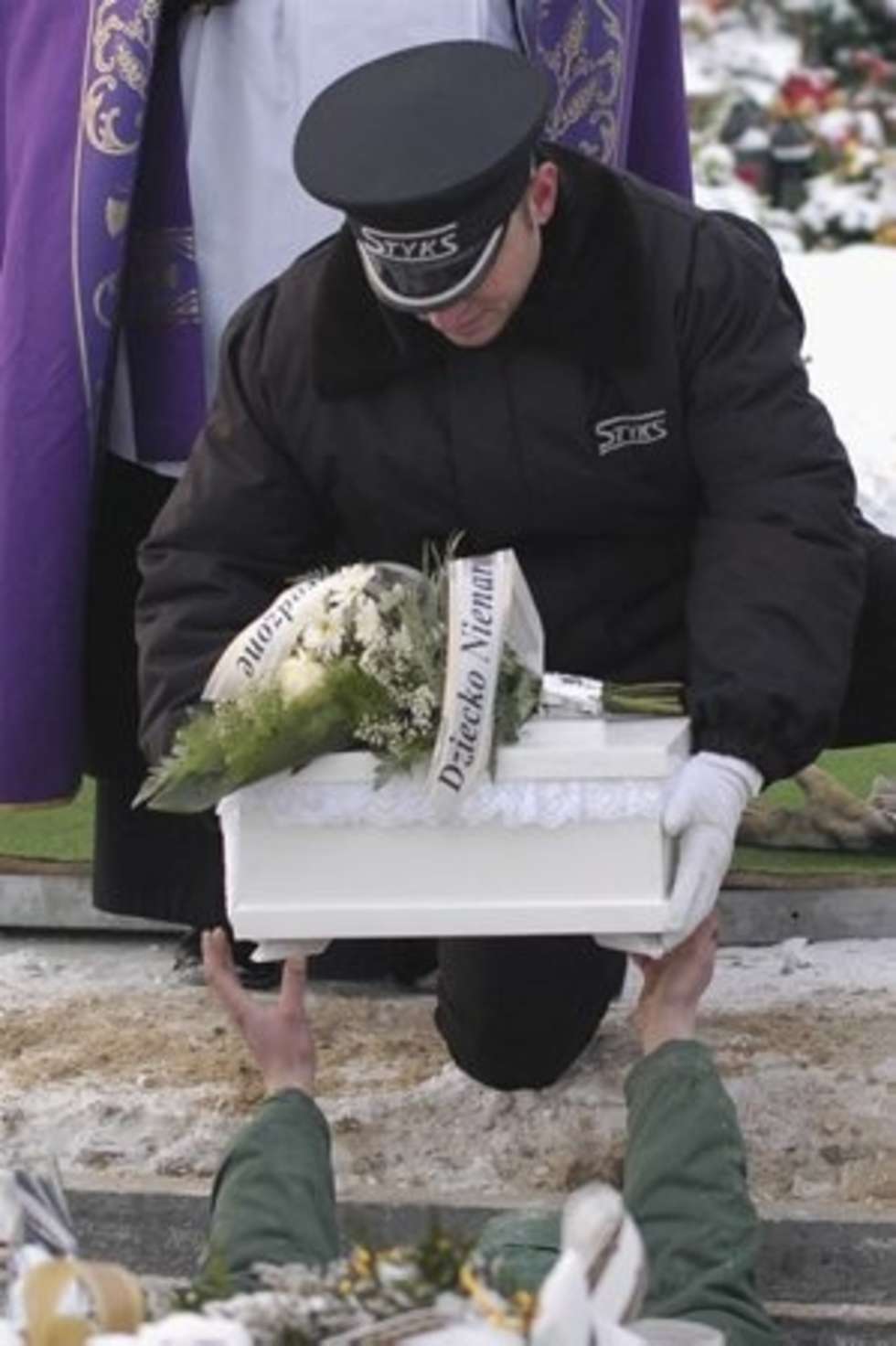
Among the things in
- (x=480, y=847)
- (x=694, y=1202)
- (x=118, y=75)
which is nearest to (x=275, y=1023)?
(x=480, y=847)

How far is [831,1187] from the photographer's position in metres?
4.39

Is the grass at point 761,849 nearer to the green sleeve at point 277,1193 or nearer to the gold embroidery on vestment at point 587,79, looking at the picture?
the gold embroidery on vestment at point 587,79

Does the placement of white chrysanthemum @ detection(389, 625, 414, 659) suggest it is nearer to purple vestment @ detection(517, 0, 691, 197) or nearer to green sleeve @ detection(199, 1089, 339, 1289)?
green sleeve @ detection(199, 1089, 339, 1289)

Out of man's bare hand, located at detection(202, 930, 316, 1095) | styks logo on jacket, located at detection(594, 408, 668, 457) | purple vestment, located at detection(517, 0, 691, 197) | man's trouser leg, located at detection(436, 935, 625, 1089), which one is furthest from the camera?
purple vestment, located at detection(517, 0, 691, 197)

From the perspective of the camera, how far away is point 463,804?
4.00m

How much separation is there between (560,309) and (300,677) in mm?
532

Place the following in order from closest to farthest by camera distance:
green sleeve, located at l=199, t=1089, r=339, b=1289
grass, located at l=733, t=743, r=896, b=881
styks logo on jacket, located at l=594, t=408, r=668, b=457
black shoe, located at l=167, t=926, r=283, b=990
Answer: green sleeve, located at l=199, t=1089, r=339, b=1289, styks logo on jacket, located at l=594, t=408, r=668, b=457, black shoe, located at l=167, t=926, r=283, b=990, grass, located at l=733, t=743, r=896, b=881

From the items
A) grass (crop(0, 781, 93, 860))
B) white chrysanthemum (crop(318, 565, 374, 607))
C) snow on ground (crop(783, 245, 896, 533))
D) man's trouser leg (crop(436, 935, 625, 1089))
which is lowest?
grass (crop(0, 781, 93, 860))

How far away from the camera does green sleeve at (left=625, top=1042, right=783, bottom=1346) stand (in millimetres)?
3574

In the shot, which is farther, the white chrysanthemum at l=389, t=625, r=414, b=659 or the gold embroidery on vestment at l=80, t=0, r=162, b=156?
the gold embroidery on vestment at l=80, t=0, r=162, b=156

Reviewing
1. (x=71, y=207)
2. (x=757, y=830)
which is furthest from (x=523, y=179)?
(x=757, y=830)

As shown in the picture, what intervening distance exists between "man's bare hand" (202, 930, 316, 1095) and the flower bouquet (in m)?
0.18

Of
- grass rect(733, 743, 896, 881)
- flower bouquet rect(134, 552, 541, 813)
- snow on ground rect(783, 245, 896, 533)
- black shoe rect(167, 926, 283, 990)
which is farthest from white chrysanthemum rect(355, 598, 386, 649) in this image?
snow on ground rect(783, 245, 896, 533)

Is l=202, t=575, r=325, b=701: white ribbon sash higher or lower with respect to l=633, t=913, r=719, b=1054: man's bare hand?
higher
